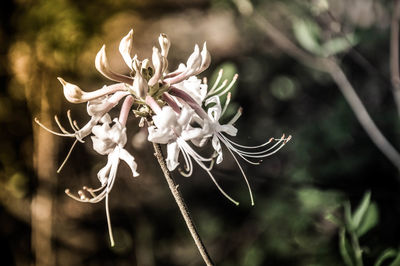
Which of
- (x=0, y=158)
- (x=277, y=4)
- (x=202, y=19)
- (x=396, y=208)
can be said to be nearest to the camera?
(x=396, y=208)

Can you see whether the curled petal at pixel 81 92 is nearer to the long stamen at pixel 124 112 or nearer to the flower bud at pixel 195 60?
the long stamen at pixel 124 112

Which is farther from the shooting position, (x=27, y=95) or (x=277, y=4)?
(x=277, y=4)

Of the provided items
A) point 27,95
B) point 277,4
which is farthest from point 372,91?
point 27,95

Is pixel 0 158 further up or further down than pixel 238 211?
further up

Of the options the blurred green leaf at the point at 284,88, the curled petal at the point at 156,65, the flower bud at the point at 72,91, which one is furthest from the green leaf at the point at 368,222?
the blurred green leaf at the point at 284,88

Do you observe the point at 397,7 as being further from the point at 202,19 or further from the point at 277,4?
the point at 202,19

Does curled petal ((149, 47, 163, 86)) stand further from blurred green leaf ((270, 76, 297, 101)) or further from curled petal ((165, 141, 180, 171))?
blurred green leaf ((270, 76, 297, 101))

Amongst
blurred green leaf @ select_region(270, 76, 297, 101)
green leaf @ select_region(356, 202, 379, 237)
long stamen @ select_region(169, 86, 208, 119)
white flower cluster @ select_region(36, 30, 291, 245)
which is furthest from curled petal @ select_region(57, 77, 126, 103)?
blurred green leaf @ select_region(270, 76, 297, 101)

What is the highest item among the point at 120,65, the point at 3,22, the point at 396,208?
the point at 3,22

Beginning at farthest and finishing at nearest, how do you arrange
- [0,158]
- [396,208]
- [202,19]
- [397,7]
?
[202,19], [0,158], [396,208], [397,7]
